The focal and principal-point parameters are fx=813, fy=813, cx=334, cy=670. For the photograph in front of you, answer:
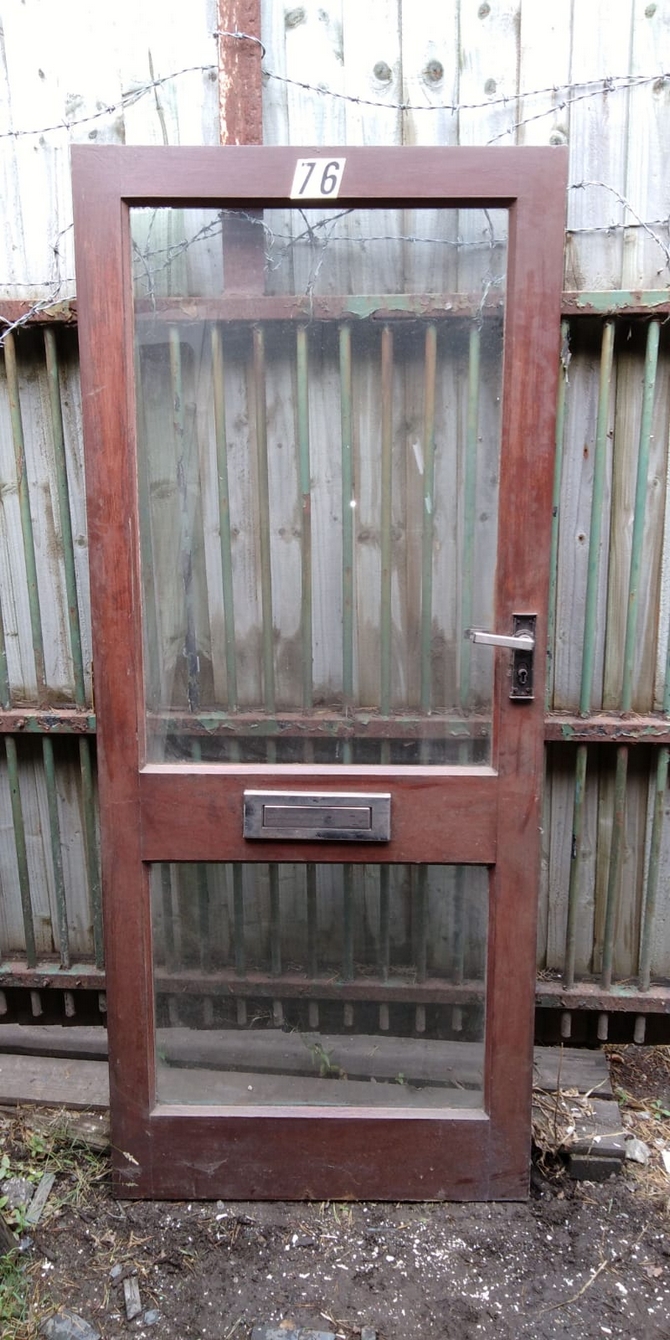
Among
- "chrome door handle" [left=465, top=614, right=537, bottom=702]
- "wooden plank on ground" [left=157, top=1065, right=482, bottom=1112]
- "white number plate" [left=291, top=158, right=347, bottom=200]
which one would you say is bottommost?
"wooden plank on ground" [left=157, top=1065, right=482, bottom=1112]

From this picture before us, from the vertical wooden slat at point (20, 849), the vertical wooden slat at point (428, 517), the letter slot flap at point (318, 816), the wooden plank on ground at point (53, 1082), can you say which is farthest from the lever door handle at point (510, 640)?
the wooden plank on ground at point (53, 1082)

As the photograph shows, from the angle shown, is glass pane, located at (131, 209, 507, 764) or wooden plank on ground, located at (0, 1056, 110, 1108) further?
wooden plank on ground, located at (0, 1056, 110, 1108)

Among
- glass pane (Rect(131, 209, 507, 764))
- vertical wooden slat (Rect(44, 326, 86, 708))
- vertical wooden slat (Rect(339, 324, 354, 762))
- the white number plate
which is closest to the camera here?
the white number plate

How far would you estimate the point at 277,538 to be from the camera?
197cm

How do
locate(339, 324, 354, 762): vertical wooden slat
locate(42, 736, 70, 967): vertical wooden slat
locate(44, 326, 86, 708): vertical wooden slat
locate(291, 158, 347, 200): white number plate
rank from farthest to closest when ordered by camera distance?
1. locate(42, 736, 70, 967): vertical wooden slat
2. locate(44, 326, 86, 708): vertical wooden slat
3. locate(339, 324, 354, 762): vertical wooden slat
4. locate(291, 158, 347, 200): white number plate

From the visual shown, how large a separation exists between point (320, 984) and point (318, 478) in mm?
1278

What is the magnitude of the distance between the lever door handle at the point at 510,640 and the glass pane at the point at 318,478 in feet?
0.22

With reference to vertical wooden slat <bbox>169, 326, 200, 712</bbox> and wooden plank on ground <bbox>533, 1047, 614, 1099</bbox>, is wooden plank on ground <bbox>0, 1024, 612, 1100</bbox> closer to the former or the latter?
wooden plank on ground <bbox>533, 1047, 614, 1099</bbox>

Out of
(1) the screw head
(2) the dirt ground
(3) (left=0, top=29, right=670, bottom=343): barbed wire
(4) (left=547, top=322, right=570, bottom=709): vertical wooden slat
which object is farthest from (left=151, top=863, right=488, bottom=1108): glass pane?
(1) the screw head

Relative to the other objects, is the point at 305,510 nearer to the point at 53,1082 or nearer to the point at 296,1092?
the point at 296,1092

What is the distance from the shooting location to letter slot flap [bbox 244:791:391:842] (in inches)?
73.0

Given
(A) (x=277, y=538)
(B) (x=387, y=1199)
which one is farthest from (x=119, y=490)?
(B) (x=387, y=1199)

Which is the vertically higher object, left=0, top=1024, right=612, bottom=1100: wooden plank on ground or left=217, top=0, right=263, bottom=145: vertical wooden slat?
left=217, top=0, right=263, bottom=145: vertical wooden slat

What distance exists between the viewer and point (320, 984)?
209cm
